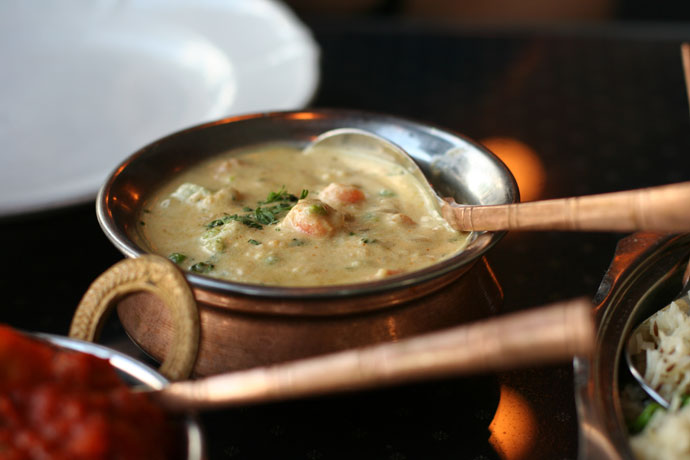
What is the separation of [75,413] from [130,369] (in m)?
0.13

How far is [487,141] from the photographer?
83.1 inches

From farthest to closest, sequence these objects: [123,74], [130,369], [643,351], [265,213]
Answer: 1. [123,74]
2. [265,213]
3. [643,351]
4. [130,369]

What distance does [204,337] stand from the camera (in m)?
1.03

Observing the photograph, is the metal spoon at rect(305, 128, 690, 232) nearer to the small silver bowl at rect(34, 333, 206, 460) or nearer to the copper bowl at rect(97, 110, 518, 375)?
the copper bowl at rect(97, 110, 518, 375)

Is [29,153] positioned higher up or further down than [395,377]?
further down

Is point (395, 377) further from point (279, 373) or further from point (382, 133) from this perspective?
point (382, 133)

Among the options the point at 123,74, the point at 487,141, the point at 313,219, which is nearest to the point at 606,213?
the point at 313,219

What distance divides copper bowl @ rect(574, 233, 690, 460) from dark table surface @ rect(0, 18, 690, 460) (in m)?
0.15

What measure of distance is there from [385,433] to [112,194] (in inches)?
24.5

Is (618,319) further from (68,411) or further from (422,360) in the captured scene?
(68,411)

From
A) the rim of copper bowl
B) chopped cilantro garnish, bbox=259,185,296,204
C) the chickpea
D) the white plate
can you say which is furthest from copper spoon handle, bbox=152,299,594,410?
the white plate

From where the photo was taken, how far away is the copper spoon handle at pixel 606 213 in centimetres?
84

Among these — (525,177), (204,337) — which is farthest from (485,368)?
(525,177)

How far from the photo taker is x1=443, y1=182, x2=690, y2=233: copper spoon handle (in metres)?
0.84
